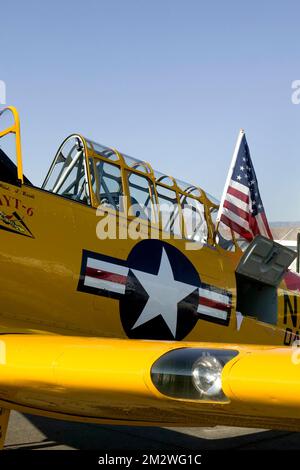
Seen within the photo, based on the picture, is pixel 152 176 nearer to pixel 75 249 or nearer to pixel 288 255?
pixel 75 249

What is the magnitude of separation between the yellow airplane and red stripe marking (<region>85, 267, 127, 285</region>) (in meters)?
0.01

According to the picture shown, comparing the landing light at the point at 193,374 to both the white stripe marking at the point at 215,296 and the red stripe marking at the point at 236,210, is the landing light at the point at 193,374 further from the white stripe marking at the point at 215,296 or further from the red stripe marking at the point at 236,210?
the red stripe marking at the point at 236,210

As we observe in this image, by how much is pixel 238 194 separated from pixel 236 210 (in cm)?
36

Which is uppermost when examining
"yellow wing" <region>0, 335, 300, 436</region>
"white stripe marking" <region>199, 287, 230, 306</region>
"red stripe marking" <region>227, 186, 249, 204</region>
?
"red stripe marking" <region>227, 186, 249, 204</region>

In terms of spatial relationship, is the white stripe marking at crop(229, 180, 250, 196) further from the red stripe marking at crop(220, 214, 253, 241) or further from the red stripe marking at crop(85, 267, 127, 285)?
the red stripe marking at crop(85, 267, 127, 285)

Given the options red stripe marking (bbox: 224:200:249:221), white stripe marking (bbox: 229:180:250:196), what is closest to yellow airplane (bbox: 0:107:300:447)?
red stripe marking (bbox: 224:200:249:221)

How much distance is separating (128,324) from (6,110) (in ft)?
6.16

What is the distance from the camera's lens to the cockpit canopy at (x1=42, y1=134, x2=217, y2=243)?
477 centimetres

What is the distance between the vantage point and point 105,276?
14.6ft

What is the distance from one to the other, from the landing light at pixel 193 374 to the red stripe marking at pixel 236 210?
2.98 m

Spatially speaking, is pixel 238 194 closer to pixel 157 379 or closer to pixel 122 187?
pixel 122 187

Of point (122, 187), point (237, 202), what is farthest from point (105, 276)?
point (237, 202)

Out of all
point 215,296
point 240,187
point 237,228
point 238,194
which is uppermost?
point 240,187
